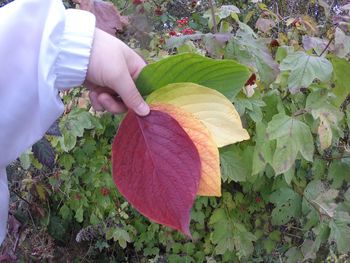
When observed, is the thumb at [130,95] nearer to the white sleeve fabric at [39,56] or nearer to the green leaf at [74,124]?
the white sleeve fabric at [39,56]

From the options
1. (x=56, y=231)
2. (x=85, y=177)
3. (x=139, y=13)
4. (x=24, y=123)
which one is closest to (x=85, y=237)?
(x=56, y=231)

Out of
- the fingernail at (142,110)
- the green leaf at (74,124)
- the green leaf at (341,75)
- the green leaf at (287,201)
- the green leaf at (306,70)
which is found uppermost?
the fingernail at (142,110)

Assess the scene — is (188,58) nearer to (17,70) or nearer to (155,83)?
(155,83)

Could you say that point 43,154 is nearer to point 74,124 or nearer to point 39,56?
point 74,124

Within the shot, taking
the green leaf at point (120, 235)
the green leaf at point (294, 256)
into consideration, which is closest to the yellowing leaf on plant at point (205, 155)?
the green leaf at point (294, 256)

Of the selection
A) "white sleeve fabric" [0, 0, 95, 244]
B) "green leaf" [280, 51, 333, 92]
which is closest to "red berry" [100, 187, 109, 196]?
"green leaf" [280, 51, 333, 92]

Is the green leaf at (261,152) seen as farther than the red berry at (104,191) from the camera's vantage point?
No
